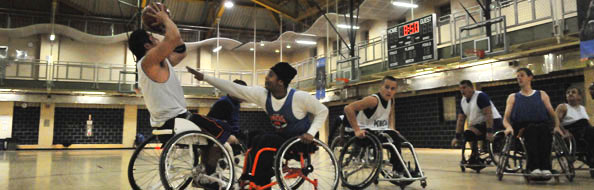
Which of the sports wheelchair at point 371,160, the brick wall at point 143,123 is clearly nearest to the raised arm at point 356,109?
the sports wheelchair at point 371,160

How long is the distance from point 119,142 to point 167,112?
25.3 m

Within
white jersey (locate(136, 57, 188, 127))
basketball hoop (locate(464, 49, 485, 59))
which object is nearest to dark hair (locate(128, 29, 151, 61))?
white jersey (locate(136, 57, 188, 127))

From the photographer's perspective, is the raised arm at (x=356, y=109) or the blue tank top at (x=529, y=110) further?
the blue tank top at (x=529, y=110)

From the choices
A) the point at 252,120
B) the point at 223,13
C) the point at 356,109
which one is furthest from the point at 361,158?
the point at 252,120

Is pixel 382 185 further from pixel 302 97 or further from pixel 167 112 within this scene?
pixel 167 112

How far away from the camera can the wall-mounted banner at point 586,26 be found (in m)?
9.63

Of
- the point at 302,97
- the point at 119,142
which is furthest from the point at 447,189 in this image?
the point at 119,142

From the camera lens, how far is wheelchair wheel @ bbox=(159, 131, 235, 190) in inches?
139

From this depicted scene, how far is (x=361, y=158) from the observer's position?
5117 mm

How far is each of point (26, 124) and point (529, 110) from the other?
26985mm

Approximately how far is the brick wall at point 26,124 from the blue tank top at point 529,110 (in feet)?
87.0

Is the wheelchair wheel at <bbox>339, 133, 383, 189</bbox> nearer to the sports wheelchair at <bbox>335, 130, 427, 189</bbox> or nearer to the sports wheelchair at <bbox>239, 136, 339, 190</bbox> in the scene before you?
the sports wheelchair at <bbox>335, 130, 427, 189</bbox>

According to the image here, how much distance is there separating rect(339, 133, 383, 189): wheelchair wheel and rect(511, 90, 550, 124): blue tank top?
1.97 m

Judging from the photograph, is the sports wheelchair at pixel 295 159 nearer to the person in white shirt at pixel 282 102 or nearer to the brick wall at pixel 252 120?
the person in white shirt at pixel 282 102
